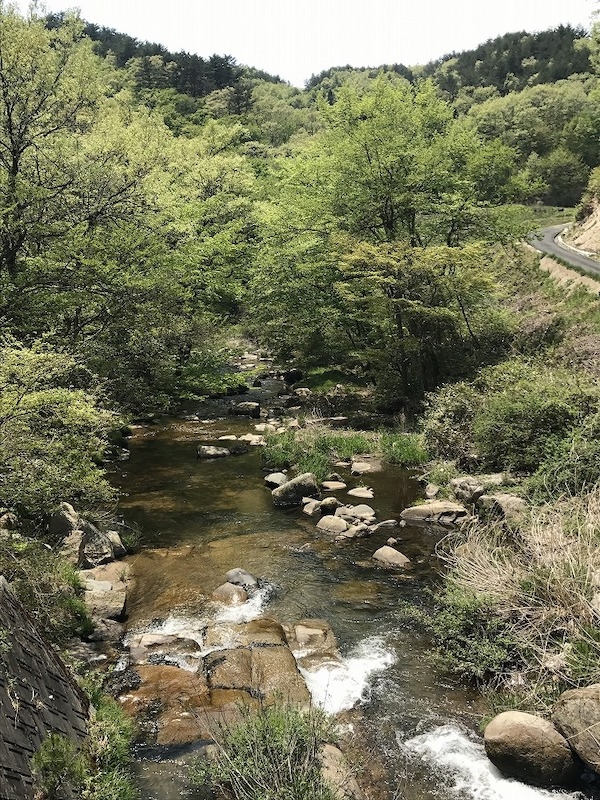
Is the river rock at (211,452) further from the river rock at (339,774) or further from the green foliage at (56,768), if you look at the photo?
the green foliage at (56,768)

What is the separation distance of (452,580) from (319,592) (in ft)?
8.46

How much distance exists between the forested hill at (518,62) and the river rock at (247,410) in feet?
302

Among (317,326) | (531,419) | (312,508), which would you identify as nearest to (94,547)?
(312,508)

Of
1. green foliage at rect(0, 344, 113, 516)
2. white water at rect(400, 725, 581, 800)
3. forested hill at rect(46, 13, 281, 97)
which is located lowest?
white water at rect(400, 725, 581, 800)

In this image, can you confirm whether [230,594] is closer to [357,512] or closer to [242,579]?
[242,579]

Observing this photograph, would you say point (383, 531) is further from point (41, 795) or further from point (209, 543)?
point (41, 795)

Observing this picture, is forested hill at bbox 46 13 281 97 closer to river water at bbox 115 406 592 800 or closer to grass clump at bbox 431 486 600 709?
river water at bbox 115 406 592 800

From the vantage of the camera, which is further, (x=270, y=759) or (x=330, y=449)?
(x=330, y=449)

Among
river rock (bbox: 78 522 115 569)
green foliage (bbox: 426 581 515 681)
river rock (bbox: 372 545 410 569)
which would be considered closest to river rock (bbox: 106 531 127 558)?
river rock (bbox: 78 522 115 569)

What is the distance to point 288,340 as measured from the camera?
92.2 feet

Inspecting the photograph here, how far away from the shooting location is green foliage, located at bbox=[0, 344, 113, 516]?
779 cm

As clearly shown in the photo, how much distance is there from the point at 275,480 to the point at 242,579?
16.7 ft

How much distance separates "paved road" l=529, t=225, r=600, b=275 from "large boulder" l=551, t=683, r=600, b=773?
26793 millimetres

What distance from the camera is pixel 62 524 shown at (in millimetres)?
10242
